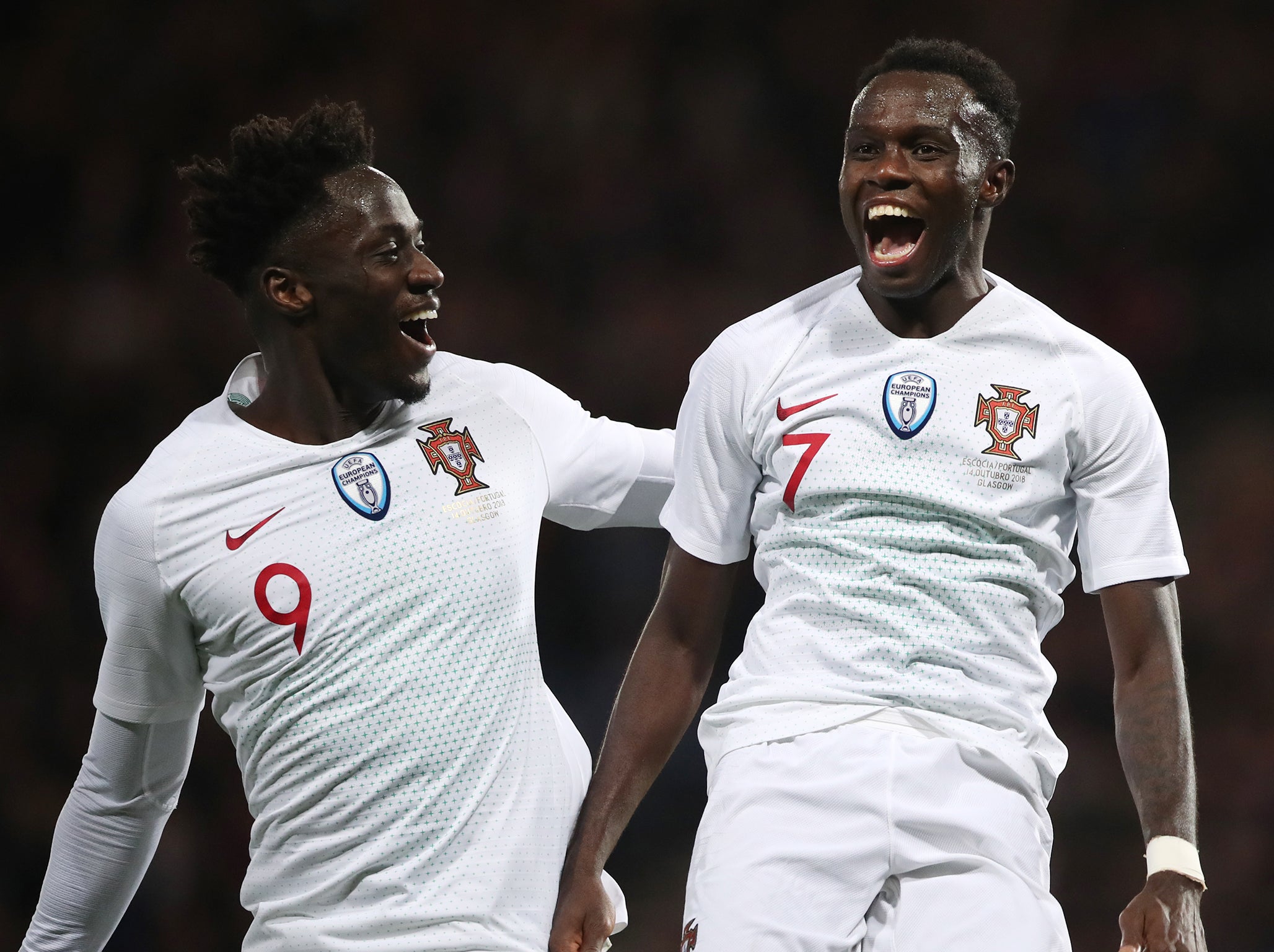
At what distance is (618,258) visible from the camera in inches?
230

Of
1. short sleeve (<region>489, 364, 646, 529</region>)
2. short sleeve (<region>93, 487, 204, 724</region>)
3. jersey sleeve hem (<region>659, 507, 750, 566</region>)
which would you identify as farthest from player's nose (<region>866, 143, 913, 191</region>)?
short sleeve (<region>93, 487, 204, 724</region>)

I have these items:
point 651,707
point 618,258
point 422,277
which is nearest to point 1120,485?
point 651,707

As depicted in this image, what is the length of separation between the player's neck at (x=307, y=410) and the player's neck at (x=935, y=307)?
40.1 inches

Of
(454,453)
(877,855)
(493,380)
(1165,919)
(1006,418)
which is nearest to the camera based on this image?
(1165,919)

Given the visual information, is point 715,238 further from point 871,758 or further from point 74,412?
point 871,758

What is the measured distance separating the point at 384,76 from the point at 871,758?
14.7ft

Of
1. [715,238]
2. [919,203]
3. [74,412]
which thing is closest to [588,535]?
[715,238]

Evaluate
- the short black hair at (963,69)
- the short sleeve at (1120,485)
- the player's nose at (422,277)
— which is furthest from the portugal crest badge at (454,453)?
the short sleeve at (1120,485)

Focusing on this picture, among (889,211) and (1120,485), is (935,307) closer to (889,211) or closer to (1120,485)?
(889,211)

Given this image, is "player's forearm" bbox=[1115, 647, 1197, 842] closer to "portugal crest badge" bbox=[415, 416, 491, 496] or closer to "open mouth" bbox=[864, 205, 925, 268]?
"open mouth" bbox=[864, 205, 925, 268]

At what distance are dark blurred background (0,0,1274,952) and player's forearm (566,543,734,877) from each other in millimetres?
2360

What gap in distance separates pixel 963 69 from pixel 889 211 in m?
0.31

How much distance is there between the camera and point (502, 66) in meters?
6.12

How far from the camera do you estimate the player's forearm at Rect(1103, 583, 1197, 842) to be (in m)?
2.37
